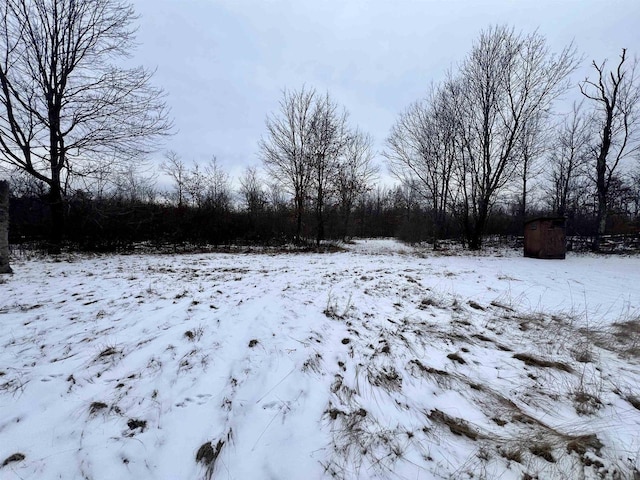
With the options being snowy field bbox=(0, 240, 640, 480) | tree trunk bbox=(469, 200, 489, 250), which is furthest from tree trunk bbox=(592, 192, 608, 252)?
snowy field bbox=(0, 240, 640, 480)

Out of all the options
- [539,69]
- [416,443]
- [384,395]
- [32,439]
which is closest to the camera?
[32,439]

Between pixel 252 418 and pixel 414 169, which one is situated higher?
pixel 414 169

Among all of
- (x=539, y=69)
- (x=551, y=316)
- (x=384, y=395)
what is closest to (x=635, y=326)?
(x=551, y=316)

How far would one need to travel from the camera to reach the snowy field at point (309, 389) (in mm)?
1719

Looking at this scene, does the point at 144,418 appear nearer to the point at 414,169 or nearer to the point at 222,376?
the point at 222,376

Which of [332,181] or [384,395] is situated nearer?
[384,395]

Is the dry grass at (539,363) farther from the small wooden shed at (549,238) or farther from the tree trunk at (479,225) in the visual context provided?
the tree trunk at (479,225)

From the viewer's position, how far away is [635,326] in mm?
3955

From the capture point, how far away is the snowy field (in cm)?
172

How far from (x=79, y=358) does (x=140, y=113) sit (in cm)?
1214

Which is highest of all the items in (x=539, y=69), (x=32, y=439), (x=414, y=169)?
(x=539, y=69)

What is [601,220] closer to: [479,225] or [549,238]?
[479,225]

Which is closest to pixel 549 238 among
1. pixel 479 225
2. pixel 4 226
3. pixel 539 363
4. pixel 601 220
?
pixel 479 225

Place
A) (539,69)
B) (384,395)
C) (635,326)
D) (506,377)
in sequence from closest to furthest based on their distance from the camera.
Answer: (384,395) < (506,377) < (635,326) < (539,69)
